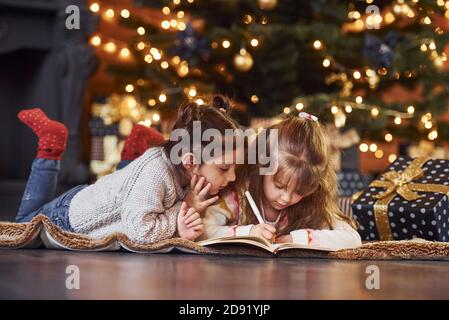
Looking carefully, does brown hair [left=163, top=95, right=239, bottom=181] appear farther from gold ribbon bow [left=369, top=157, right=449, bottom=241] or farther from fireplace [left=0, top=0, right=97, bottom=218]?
fireplace [left=0, top=0, right=97, bottom=218]

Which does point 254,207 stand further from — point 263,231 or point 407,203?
point 407,203

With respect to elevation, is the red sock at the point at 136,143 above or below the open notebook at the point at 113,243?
above

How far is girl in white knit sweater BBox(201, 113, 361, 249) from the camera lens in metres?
1.55

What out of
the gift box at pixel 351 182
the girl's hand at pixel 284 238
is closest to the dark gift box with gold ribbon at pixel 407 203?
the girl's hand at pixel 284 238

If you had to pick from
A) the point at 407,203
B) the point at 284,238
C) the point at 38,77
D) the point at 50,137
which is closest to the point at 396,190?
the point at 407,203

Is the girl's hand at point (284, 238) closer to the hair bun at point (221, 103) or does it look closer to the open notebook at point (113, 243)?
the open notebook at point (113, 243)

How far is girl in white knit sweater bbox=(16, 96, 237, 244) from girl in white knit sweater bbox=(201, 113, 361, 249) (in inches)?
2.6

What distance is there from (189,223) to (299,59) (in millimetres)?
1605

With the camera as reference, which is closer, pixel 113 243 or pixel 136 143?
pixel 113 243

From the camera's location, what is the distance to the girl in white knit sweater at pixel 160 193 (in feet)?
4.91

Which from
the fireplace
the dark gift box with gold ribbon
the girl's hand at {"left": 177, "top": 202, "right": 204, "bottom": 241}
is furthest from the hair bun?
the fireplace

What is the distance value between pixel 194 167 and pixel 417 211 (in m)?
0.59

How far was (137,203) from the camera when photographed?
148cm

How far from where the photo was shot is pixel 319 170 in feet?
5.13
